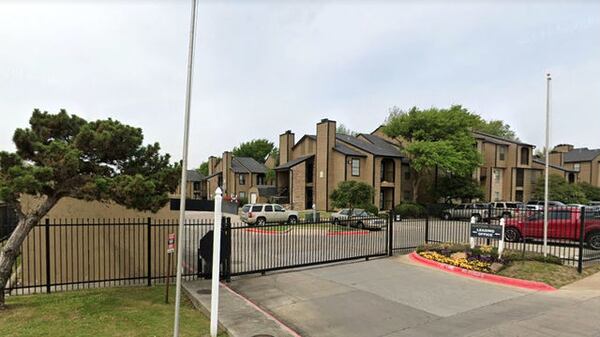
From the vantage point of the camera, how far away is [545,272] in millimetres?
10039

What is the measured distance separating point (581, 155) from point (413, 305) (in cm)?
6930

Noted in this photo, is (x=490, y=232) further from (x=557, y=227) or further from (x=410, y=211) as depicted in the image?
(x=410, y=211)

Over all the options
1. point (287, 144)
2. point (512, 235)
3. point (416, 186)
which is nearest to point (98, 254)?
point (512, 235)

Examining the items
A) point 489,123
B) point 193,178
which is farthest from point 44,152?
point 489,123

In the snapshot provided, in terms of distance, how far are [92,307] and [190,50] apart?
19.1 ft

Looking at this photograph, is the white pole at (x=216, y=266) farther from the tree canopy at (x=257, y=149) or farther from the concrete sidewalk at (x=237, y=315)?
the tree canopy at (x=257, y=149)

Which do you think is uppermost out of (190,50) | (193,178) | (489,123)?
(489,123)

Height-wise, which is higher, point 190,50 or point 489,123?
point 489,123

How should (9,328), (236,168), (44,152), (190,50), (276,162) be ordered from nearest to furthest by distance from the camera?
(190,50), (9,328), (44,152), (236,168), (276,162)

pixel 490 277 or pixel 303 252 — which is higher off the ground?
pixel 490 277

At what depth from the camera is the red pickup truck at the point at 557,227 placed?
14.0 metres

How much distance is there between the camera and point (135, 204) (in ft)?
24.4

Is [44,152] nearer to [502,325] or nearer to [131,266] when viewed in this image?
[131,266]

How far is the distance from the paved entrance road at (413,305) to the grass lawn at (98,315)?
1875mm
